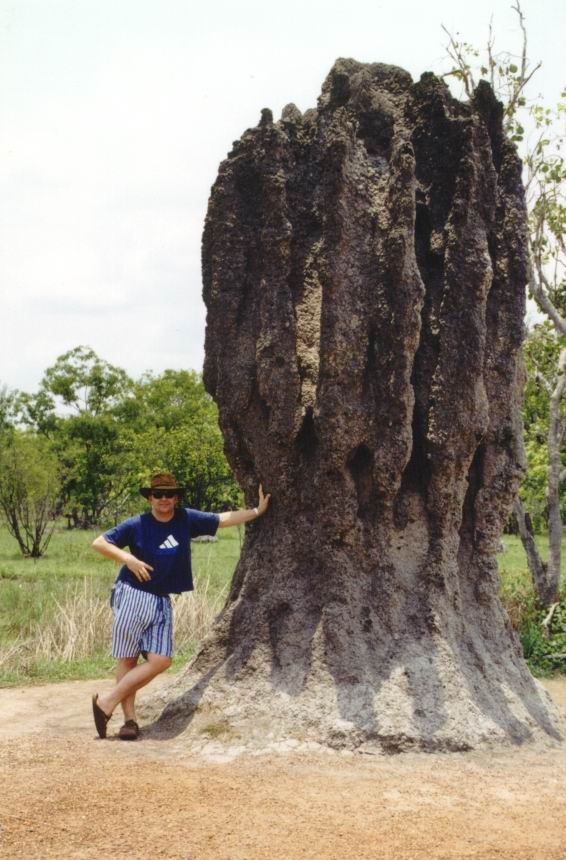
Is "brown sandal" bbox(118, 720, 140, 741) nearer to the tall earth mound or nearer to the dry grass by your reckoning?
the tall earth mound

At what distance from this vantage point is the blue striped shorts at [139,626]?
17.5 feet

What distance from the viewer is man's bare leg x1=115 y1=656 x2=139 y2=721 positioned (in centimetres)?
529

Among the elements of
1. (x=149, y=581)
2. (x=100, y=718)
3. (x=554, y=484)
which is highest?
(x=554, y=484)

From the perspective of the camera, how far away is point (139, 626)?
210 inches

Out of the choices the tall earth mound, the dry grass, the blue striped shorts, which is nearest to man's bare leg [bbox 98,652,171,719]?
the blue striped shorts

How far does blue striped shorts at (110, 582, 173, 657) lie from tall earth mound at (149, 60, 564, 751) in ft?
1.27

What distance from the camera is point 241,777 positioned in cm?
436

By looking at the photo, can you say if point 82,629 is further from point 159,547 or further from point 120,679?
point 159,547

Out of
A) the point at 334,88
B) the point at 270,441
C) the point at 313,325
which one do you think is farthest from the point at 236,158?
the point at 270,441

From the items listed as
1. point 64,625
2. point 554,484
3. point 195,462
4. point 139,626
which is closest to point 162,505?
point 139,626

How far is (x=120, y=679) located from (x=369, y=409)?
2.20 metres

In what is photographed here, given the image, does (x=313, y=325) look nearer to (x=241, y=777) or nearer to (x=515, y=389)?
(x=515, y=389)

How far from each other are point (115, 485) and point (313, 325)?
2917 cm

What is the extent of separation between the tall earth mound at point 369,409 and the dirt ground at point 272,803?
33cm
